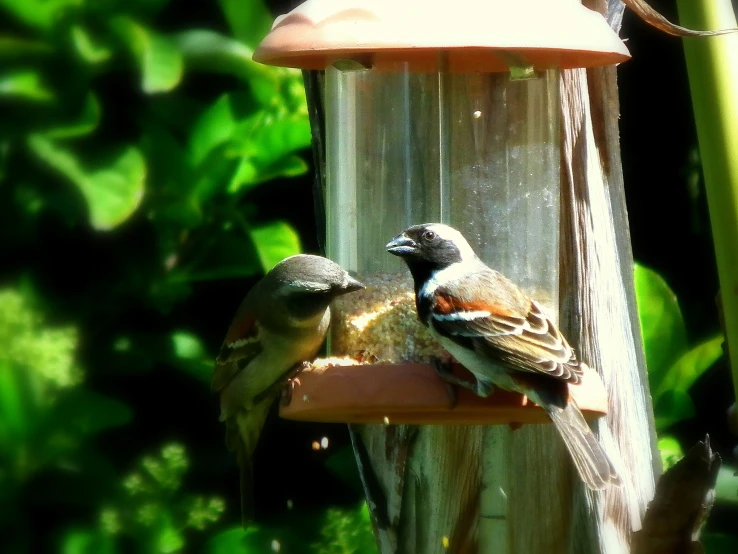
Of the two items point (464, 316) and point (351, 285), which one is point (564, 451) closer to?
point (464, 316)

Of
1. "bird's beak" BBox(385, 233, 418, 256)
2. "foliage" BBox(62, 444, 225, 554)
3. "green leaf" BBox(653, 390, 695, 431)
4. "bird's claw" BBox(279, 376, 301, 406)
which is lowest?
"foliage" BBox(62, 444, 225, 554)

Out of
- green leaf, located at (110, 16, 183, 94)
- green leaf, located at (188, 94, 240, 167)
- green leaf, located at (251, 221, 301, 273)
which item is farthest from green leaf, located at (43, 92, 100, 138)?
green leaf, located at (251, 221, 301, 273)

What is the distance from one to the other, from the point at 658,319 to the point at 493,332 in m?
0.76

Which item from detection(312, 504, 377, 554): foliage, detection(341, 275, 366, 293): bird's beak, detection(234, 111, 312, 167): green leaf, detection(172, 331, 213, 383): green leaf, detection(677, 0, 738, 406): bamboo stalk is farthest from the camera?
detection(172, 331, 213, 383): green leaf

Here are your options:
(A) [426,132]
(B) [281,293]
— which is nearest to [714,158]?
(A) [426,132]

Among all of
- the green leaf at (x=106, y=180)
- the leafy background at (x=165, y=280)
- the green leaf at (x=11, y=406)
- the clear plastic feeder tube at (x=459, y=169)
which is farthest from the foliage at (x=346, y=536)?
the green leaf at (x=106, y=180)

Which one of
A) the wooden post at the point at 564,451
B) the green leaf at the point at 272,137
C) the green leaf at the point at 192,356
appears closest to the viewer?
the wooden post at the point at 564,451

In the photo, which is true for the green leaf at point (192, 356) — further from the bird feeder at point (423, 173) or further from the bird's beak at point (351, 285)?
the bird's beak at point (351, 285)

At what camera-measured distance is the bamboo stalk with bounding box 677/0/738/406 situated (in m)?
2.25

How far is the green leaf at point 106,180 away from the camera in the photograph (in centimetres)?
314

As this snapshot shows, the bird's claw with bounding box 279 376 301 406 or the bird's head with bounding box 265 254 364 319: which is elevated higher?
the bird's head with bounding box 265 254 364 319

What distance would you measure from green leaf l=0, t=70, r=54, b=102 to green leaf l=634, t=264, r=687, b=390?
5.41ft

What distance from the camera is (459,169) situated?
2.73m

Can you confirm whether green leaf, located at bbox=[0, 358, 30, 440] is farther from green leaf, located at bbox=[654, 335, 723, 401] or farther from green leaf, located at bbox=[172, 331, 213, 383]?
green leaf, located at bbox=[654, 335, 723, 401]
